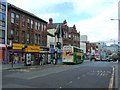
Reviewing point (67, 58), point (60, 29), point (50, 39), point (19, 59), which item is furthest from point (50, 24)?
point (19, 59)

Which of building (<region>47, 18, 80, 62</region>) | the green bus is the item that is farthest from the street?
building (<region>47, 18, 80, 62</region>)

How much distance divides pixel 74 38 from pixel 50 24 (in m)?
23.1

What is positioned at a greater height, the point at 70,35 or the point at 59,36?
the point at 70,35

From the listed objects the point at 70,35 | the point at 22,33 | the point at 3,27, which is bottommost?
the point at 22,33

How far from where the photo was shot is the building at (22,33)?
5053 centimetres

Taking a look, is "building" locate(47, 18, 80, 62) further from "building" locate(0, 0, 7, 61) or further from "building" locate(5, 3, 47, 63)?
"building" locate(0, 0, 7, 61)

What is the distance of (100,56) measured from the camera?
10550 cm

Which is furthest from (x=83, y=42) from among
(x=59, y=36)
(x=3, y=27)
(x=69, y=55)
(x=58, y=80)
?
(x=58, y=80)

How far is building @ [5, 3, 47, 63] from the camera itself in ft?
166

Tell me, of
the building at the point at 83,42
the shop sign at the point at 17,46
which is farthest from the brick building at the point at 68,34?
the shop sign at the point at 17,46

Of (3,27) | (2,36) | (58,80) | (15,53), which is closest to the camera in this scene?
(58,80)

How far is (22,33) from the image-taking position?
56.2 meters

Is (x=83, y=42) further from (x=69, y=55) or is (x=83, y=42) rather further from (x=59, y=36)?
(x=69, y=55)

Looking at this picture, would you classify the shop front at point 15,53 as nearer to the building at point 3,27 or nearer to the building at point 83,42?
the building at point 3,27
